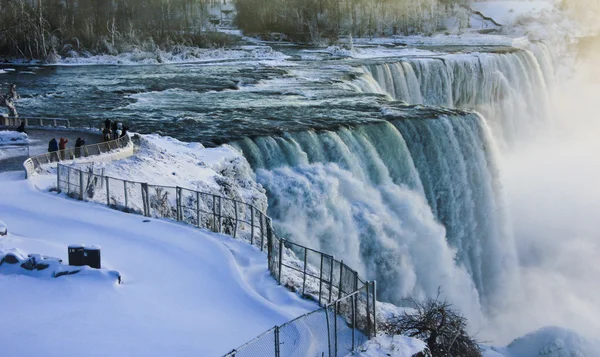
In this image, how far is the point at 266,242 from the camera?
19.1 metres

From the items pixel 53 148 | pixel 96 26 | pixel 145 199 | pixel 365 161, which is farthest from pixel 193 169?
pixel 96 26

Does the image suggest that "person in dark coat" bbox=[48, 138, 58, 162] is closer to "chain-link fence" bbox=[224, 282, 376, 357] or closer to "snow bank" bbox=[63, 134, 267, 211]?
"snow bank" bbox=[63, 134, 267, 211]

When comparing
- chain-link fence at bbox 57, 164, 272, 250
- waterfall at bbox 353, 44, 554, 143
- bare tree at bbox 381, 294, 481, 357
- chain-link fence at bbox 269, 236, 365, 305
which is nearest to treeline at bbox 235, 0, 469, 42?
waterfall at bbox 353, 44, 554, 143

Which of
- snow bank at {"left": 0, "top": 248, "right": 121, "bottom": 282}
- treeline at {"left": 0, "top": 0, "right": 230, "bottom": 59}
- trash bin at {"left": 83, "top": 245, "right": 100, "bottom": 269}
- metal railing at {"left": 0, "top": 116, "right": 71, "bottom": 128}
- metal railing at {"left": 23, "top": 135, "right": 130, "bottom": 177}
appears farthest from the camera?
treeline at {"left": 0, "top": 0, "right": 230, "bottom": 59}

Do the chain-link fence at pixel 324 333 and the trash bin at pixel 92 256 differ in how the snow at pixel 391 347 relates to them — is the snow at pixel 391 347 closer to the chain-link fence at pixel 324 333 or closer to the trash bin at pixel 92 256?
the chain-link fence at pixel 324 333

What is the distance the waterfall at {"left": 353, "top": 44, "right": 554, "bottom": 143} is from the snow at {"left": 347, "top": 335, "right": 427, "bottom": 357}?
104 ft

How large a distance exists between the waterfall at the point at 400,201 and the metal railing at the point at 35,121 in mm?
9281

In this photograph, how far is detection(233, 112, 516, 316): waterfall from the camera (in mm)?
24453

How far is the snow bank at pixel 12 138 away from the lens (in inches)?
1075

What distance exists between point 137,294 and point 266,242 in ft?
16.7

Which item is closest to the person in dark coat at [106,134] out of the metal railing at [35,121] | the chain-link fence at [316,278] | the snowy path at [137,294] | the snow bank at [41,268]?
the metal railing at [35,121]

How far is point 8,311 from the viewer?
44.7ft

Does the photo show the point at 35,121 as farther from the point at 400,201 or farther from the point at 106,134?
the point at 400,201

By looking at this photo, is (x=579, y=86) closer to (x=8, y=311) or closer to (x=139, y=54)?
(x=139, y=54)
